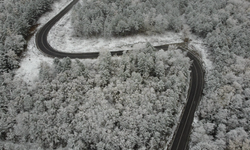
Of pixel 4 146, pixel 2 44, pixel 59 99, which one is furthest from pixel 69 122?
pixel 2 44

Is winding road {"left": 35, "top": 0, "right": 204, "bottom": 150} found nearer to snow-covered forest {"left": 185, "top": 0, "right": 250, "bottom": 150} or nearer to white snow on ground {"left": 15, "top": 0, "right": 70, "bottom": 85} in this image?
white snow on ground {"left": 15, "top": 0, "right": 70, "bottom": 85}

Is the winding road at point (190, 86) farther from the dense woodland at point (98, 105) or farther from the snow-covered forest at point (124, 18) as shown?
the snow-covered forest at point (124, 18)

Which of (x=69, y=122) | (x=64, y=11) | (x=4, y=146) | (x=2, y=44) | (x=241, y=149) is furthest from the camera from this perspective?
(x=64, y=11)

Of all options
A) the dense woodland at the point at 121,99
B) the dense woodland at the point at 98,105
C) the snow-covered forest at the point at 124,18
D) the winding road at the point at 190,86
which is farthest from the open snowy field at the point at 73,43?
the dense woodland at the point at 98,105

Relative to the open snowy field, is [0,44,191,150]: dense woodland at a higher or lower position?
lower

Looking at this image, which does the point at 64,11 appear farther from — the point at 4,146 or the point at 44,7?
the point at 4,146

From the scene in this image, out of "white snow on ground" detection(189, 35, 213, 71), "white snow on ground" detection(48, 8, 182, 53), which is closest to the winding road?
"white snow on ground" detection(48, 8, 182, 53)

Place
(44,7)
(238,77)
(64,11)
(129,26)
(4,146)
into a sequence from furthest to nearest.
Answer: (64,11) < (44,7) < (129,26) < (238,77) < (4,146)
